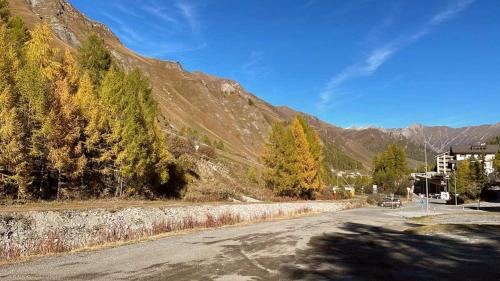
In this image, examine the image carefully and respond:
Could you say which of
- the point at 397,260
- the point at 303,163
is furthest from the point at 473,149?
the point at 397,260

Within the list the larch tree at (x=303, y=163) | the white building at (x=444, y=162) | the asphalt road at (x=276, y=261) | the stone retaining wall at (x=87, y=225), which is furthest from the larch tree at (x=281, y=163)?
the white building at (x=444, y=162)

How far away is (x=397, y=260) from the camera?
1567 cm

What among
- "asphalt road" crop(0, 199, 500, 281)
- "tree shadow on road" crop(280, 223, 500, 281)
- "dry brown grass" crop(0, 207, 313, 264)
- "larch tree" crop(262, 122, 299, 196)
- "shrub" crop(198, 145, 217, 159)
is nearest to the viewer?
"asphalt road" crop(0, 199, 500, 281)

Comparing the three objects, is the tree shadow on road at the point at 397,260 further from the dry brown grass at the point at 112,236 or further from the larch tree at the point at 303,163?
the larch tree at the point at 303,163

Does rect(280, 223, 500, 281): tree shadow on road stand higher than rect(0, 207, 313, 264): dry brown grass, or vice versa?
rect(280, 223, 500, 281): tree shadow on road

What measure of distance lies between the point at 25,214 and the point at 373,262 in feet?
53.4

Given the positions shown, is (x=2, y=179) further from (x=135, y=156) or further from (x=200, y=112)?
(x=200, y=112)

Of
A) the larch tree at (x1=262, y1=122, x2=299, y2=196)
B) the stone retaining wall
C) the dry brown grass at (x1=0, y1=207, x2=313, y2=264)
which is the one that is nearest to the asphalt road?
the dry brown grass at (x1=0, y1=207, x2=313, y2=264)

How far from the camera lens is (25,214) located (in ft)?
70.3

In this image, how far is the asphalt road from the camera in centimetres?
1268

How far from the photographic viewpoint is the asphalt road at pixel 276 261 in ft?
41.6

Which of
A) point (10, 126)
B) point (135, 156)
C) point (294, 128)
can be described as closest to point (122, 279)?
point (10, 126)

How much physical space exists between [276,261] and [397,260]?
14.2 ft

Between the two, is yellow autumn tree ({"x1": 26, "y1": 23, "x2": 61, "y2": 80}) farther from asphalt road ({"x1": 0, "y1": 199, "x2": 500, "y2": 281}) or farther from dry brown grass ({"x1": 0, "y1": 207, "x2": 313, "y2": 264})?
asphalt road ({"x1": 0, "y1": 199, "x2": 500, "y2": 281})
